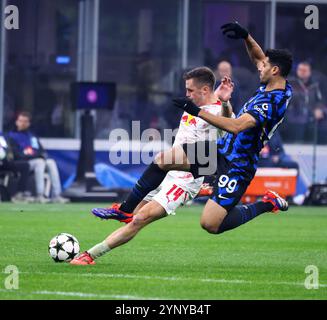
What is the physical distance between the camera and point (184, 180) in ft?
35.0

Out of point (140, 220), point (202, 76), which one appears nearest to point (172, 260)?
point (140, 220)

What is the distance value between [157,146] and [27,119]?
10.4 feet

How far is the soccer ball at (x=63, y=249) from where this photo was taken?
1055 cm

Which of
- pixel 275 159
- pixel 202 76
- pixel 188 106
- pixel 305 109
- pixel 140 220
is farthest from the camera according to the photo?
pixel 305 109

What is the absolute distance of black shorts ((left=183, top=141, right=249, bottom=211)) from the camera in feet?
34.3

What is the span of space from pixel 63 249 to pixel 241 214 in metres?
1.79

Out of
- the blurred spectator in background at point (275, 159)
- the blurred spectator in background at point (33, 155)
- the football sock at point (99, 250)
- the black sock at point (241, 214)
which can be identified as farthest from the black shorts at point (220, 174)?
the blurred spectator in background at point (275, 159)

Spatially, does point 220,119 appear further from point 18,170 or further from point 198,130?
point 18,170

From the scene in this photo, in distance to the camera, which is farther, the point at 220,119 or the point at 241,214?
the point at 241,214

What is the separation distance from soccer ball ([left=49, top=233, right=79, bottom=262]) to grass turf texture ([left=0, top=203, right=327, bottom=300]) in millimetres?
134

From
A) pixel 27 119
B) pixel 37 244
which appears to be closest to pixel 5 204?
pixel 27 119

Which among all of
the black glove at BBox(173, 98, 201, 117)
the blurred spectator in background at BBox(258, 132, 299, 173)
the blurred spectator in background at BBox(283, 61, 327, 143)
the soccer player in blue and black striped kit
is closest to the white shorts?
the soccer player in blue and black striped kit

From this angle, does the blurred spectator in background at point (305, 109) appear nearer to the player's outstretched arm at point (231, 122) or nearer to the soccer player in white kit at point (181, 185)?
the soccer player in white kit at point (181, 185)
